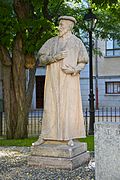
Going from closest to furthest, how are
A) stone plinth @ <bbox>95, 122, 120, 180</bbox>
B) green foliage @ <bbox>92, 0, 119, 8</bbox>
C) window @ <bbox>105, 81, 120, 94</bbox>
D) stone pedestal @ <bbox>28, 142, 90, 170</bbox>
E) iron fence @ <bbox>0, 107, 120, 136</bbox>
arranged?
1. stone plinth @ <bbox>95, 122, 120, 180</bbox>
2. stone pedestal @ <bbox>28, 142, 90, 170</bbox>
3. green foliage @ <bbox>92, 0, 119, 8</bbox>
4. iron fence @ <bbox>0, 107, 120, 136</bbox>
5. window @ <bbox>105, 81, 120, 94</bbox>

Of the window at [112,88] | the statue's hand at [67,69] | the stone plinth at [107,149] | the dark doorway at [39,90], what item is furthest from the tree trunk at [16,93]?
the dark doorway at [39,90]

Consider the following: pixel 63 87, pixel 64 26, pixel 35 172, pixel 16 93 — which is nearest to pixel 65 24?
pixel 64 26

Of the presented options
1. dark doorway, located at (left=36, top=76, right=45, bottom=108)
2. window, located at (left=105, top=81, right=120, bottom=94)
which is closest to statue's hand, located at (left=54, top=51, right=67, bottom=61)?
window, located at (left=105, top=81, right=120, bottom=94)

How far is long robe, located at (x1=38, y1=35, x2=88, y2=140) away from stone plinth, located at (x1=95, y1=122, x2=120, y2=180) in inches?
66.4

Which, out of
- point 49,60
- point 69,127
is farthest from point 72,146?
point 49,60

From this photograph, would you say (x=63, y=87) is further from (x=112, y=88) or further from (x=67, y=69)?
(x=112, y=88)

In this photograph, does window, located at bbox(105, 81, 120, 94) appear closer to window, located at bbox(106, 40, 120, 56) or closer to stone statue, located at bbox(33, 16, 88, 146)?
window, located at bbox(106, 40, 120, 56)

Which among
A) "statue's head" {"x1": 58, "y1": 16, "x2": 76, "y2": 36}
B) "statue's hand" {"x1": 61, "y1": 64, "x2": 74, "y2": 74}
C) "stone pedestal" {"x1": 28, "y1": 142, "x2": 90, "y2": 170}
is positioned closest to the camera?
"stone pedestal" {"x1": 28, "y1": 142, "x2": 90, "y2": 170}

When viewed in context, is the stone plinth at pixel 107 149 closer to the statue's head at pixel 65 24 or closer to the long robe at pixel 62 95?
the long robe at pixel 62 95

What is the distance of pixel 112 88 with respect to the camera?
1318 inches

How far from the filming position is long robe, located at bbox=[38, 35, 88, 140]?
7.52 m

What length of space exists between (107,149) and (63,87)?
81.4 inches

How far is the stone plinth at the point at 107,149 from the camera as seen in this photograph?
568 centimetres

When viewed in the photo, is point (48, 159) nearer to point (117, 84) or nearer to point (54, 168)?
point (54, 168)
